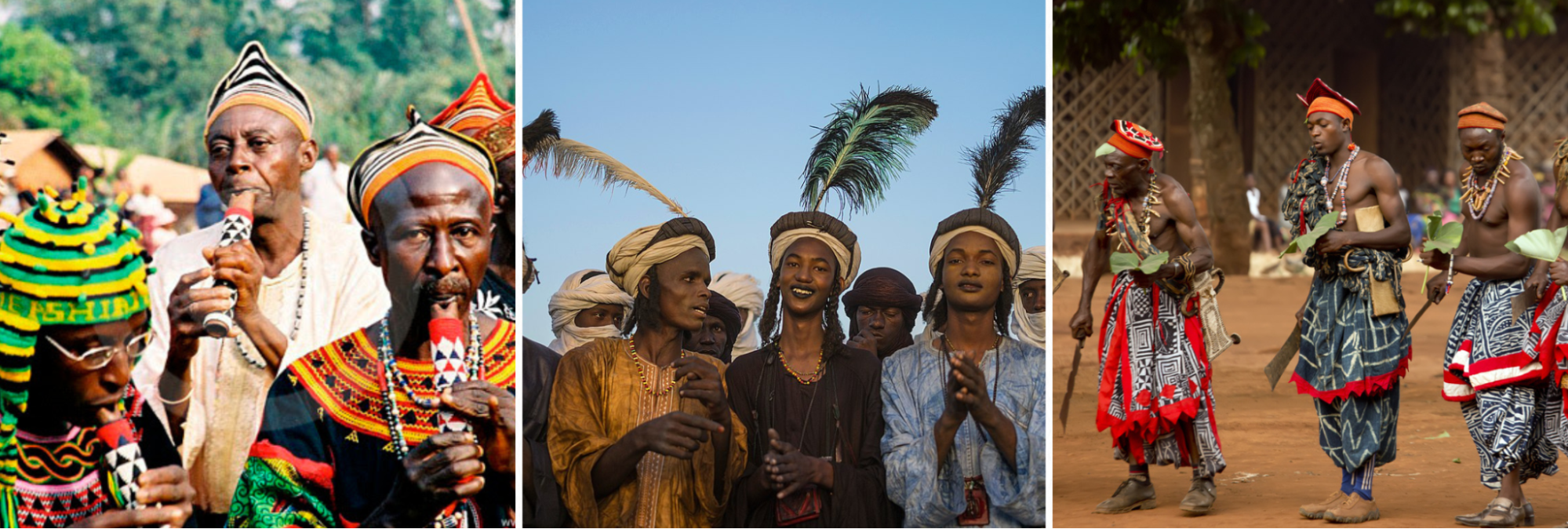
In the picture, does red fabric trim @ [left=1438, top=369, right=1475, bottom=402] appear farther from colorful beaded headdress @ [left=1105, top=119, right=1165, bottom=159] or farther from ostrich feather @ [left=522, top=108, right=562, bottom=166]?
ostrich feather @ [left=522, top=108, right=562, bottom=166]

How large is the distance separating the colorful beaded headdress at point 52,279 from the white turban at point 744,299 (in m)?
1.74

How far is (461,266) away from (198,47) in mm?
1013

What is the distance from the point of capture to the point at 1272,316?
463 inches

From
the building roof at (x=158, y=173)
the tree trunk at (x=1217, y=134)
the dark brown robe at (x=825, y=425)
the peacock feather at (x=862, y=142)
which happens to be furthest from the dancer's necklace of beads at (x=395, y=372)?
the tree trunk at (x=1217, y=134)

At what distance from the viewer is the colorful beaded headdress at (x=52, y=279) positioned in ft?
14.1

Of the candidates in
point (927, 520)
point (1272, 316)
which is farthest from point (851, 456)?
point (1272, 316)

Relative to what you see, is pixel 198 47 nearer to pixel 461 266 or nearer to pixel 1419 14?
pixel 461 266

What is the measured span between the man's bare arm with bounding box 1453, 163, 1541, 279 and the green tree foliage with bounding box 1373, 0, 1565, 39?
28.9ft

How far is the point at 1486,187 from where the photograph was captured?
512cm

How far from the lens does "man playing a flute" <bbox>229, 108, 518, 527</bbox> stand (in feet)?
14.6

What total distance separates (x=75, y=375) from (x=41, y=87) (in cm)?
86

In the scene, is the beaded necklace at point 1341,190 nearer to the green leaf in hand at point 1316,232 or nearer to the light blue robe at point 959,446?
the green leaf in hand at point 1316,232

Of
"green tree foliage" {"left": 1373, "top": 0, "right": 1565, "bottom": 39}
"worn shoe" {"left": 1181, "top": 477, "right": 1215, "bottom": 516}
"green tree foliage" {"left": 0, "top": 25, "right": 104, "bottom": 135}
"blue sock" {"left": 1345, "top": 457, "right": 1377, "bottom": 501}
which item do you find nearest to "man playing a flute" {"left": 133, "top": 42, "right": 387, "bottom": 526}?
"green tree foliage" {"left": 0, "top": 25, "right": 104, "bottom": 135}

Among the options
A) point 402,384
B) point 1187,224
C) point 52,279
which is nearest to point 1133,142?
point 1187,224
